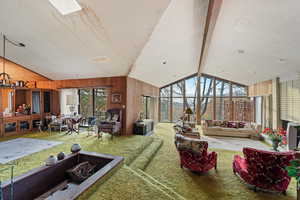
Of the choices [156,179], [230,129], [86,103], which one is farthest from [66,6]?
[230,129]

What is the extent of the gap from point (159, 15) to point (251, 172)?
3.46 meters

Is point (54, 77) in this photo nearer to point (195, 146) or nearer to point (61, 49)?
point (61, 49)

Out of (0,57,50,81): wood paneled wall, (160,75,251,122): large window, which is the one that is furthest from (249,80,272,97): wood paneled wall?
(0,57,50,81): wood paneled wall

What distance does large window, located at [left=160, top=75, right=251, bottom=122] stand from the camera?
28.6ft

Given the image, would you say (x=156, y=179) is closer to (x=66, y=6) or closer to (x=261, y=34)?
(x=66, y=6)

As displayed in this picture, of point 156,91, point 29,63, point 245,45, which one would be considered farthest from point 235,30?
point 29,63

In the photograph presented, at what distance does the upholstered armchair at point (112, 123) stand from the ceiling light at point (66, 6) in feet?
11.5

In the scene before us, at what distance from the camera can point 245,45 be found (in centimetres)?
392

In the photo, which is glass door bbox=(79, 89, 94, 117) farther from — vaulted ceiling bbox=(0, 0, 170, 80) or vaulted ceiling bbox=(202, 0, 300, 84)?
vaulted ceiling bbox=(202, 0, 300, 84)

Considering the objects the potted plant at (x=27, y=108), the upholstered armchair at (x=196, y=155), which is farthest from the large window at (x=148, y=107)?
the potted plant at (x=27, y=108)

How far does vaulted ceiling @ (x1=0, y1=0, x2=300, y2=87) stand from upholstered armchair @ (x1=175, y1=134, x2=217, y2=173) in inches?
107

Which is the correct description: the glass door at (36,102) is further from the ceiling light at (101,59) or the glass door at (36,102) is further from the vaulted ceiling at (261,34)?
the vaulted ceiling at (261,34)

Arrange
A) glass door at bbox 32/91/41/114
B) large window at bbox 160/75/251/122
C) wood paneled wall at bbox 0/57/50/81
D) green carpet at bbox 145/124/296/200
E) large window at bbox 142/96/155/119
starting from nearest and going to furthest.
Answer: green carpet at bbox 145/124/296/200 < wood paneled wall at bbox 0/57/50/81 < glass door at bbox 32/91/41/114 < large window at bbox 142/96/155/119 < large window at bbox 160/75/251/122

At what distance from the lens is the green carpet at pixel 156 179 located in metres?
1.98
